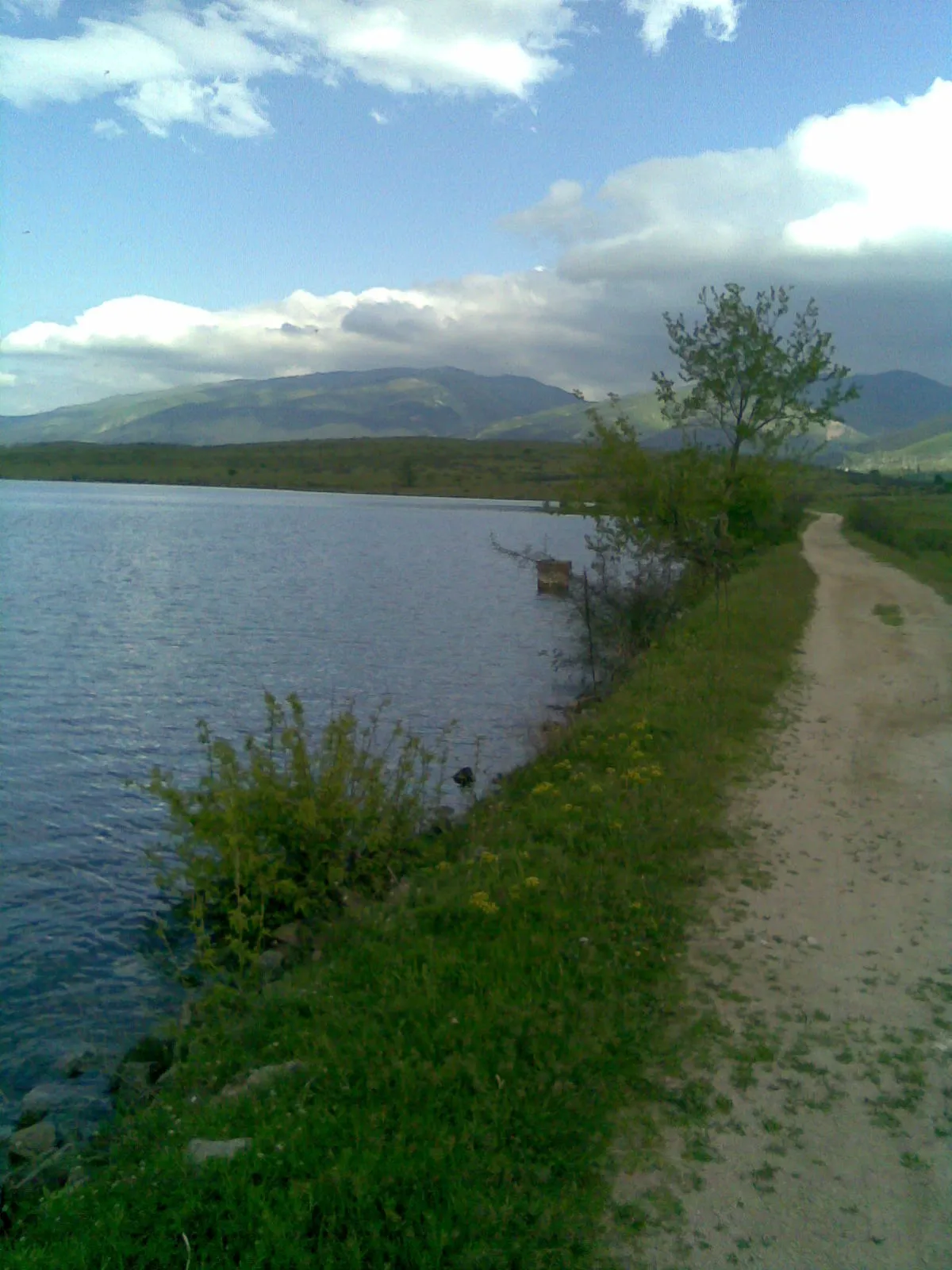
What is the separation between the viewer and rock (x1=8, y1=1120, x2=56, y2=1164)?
6172 mm

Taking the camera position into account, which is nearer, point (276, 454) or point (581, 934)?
point (581, 934)

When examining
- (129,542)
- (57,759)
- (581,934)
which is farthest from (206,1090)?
(129,542)

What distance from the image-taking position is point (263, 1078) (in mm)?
5297

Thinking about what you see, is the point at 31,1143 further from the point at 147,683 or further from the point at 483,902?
the point at 147,683

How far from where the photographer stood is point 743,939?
6.93 m

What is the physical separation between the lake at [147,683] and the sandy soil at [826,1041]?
491 cm

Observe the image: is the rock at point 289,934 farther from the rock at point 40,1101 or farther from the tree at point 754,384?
the tree at point 754,384

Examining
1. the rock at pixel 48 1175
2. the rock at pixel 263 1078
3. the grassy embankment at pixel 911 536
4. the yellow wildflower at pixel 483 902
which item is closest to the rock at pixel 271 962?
the yellow wildflower at pixel 483 902

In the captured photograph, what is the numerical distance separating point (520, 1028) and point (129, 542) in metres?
46.9

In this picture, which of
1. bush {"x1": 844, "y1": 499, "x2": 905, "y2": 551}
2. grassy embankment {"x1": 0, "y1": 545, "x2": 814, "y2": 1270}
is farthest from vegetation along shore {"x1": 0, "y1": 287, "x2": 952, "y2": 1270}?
bush {"x1": 844, "y1": 499, "x2": 905, "y2": 551}

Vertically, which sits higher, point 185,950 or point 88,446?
point 88,446

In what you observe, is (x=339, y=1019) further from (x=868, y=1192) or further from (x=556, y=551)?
(x=556, y=551)

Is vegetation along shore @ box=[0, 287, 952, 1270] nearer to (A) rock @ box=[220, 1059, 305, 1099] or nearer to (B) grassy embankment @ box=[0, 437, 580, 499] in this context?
(A) rock @ box=[220, 1059, 305, 1099]

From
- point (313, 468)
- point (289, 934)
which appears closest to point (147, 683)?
point (289, 934)
